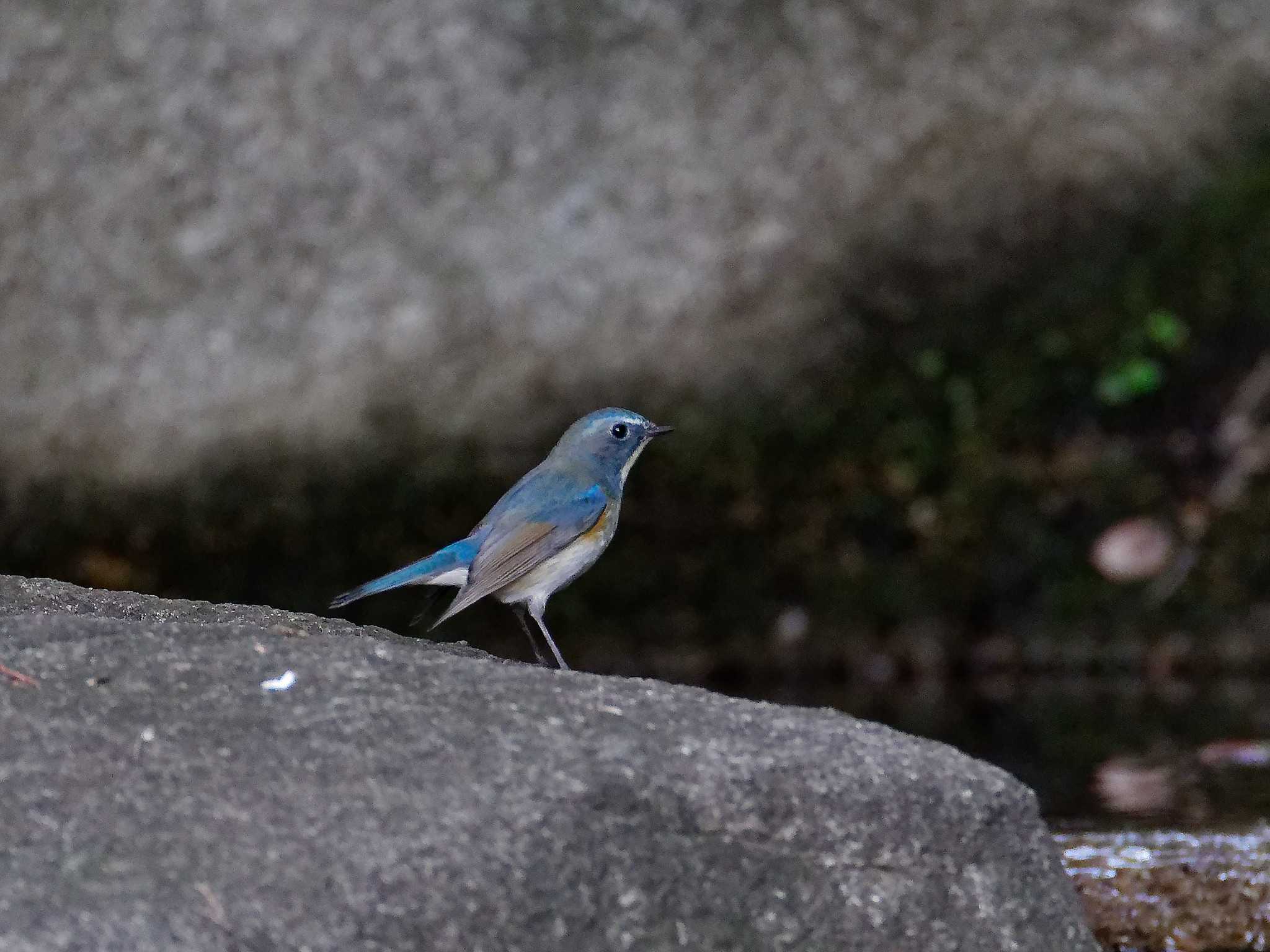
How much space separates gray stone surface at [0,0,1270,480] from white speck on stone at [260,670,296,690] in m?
4.66

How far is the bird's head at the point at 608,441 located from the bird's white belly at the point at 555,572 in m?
0.24

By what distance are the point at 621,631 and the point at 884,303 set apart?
180 centimetres

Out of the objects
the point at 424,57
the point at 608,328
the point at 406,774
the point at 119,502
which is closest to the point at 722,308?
the point at 608,328

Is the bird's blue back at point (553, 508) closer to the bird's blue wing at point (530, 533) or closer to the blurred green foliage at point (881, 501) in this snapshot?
the bird's blue wing at point (530, 533)

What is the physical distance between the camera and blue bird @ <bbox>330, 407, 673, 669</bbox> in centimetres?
372

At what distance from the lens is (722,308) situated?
23.7ft

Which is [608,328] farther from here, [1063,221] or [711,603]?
[1063,221]

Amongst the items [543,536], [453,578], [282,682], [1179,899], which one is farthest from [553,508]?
[1179,899]

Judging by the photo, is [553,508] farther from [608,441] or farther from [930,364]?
[930,364]

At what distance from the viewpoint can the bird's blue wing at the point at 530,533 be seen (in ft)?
12.1

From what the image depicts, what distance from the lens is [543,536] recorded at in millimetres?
Answer: 3777

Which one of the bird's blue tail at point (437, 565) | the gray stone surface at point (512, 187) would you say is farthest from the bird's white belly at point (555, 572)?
the gray stone surface at point (512, 187)

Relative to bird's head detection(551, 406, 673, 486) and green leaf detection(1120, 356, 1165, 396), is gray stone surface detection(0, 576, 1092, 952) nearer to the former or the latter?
bird's head detection(551, 406, 673, 486)

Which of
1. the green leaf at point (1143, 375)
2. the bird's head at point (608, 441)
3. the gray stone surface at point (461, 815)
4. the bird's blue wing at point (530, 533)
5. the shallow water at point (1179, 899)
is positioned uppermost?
the green leaf at point (1143, 375)
